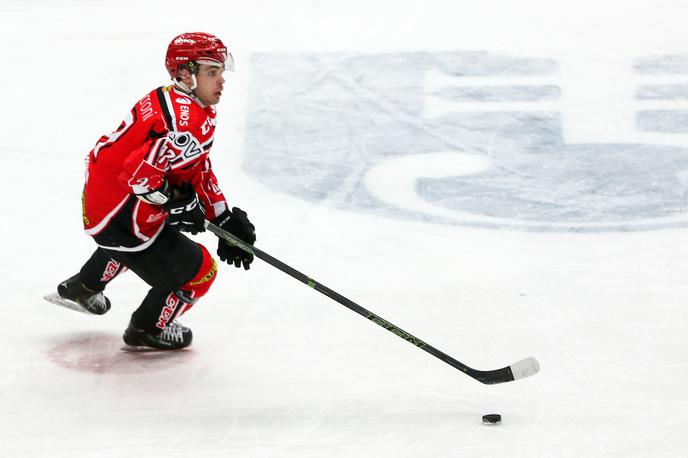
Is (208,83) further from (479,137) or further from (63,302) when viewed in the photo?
(479,137)

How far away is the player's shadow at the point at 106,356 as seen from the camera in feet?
13.2

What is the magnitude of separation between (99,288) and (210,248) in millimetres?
829

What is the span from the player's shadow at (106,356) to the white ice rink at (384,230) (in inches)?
0.4

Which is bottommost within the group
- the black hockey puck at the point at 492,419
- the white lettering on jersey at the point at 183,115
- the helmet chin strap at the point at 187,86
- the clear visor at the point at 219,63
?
the black hockey puck at the point at 492,419

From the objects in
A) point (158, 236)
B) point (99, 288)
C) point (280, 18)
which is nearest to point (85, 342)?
point (99, 288)

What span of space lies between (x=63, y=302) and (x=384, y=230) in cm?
145

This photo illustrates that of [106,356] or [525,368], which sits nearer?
[525,368]

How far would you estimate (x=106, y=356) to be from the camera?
411 cm

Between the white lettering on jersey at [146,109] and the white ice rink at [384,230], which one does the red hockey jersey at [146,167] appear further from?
the white ice rink at [384,230]

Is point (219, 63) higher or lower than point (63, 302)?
higher

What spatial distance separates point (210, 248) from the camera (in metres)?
4.98

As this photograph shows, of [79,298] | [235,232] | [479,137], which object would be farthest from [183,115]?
[479,137]

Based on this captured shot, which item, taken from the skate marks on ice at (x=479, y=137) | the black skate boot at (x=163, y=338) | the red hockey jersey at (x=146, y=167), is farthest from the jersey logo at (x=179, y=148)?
the skate marks on ice at (x=479, y=137)

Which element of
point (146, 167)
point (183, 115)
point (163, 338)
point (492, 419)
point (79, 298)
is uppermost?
point (183, 115)
